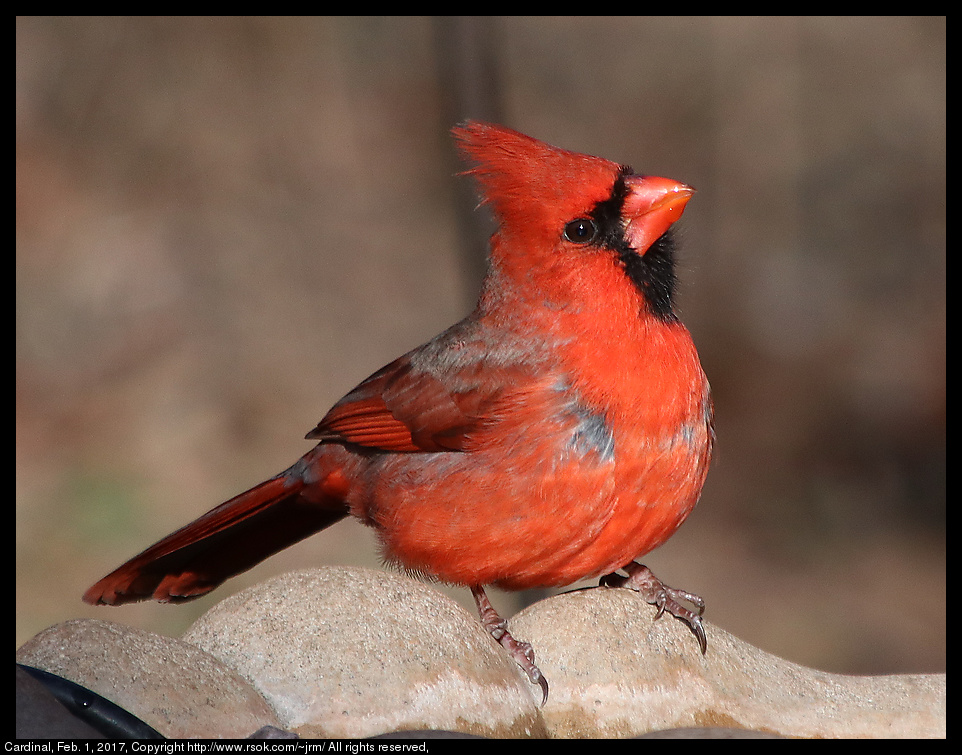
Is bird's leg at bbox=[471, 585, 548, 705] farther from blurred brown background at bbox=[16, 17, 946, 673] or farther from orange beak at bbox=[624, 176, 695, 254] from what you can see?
blurred brown background at bbox=[16, 17, 946, 673]

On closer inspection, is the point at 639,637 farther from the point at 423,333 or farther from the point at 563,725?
the point at 423,333

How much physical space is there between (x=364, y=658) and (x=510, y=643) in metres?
0.48

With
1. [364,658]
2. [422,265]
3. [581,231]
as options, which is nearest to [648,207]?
[581,231]

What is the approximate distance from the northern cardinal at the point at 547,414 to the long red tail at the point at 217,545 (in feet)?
0.03

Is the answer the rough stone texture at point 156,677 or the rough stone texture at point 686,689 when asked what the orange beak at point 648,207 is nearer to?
the rough stone texture at point 686,689

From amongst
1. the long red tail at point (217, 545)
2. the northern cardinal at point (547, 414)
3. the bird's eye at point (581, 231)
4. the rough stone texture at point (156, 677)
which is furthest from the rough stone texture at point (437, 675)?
the bird's eye at point (581, 231)

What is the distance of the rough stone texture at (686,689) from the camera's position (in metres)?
2.37

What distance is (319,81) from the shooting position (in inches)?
267

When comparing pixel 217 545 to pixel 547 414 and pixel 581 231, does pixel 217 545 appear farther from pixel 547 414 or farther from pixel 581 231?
pixel 581 231

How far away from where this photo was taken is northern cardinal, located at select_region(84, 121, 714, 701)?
256cm

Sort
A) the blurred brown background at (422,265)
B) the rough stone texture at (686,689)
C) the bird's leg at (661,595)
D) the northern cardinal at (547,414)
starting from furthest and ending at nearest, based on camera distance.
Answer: the blurred brown background at (422,265), the bird's leg at (661,595), the northern cardinal at (547,414), the rough stone texture at (686,689)

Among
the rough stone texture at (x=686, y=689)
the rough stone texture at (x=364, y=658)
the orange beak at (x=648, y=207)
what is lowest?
the rough stone texture at (x=686, y=689)

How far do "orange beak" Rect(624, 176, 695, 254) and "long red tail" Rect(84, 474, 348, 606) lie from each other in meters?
1.14
